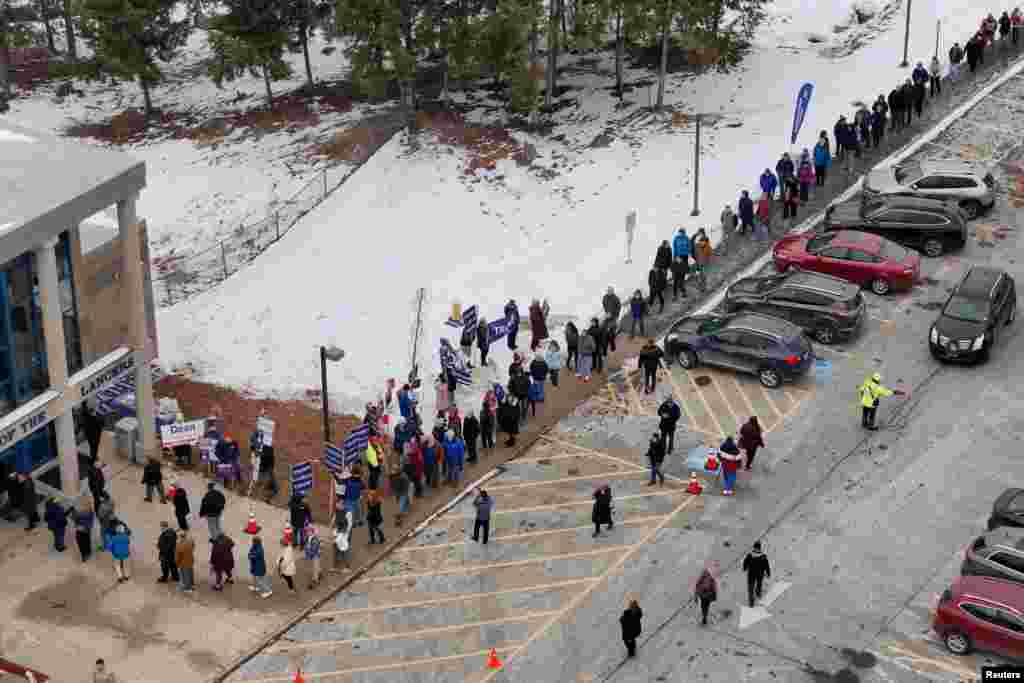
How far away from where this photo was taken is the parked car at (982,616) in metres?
26.5

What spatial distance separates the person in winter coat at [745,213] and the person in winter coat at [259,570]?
1844cm

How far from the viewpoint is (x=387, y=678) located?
28266 mm

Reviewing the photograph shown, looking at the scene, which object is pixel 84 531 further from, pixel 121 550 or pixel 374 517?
pixel 374 517

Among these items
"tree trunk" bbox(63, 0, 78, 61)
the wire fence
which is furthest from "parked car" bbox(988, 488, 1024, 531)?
"tree trunk" bbox(63, 0, 78, 61)

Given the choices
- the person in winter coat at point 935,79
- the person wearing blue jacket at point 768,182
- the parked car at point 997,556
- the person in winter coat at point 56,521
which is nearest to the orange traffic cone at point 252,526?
the person in winter coat at point 56,521

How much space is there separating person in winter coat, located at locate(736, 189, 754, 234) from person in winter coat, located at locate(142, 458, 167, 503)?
705 inches

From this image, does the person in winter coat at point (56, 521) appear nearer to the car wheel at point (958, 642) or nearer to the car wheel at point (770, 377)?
the car wheel at point (770, 377)

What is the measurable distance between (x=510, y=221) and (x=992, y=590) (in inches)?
1022

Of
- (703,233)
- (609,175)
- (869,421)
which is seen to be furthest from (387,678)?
(609,175)

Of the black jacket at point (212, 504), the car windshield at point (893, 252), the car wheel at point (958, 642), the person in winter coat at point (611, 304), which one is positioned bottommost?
the car wheel at point (958, 642)

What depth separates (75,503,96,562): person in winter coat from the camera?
104ft

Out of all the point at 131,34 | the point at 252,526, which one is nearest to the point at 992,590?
the point at 252,526

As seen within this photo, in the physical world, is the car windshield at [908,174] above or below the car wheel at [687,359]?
above

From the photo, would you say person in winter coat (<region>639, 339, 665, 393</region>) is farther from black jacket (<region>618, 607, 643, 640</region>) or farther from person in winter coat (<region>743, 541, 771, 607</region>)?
black jacket (<region>618, 607, 643, 640</region>)
